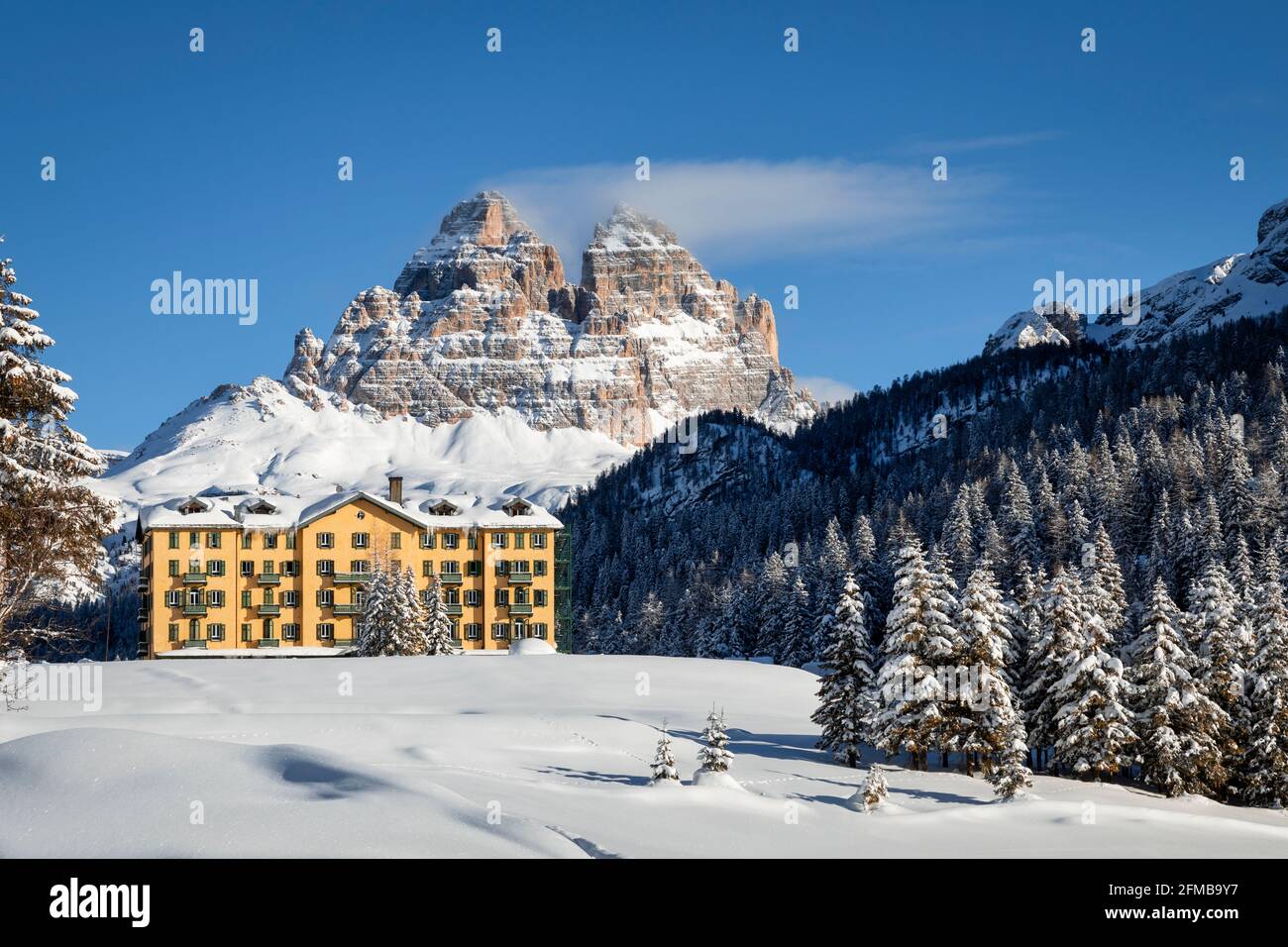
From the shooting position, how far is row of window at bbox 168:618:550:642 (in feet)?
274

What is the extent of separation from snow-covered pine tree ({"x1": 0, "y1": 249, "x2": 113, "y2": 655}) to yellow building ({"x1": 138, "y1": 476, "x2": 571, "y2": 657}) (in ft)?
172

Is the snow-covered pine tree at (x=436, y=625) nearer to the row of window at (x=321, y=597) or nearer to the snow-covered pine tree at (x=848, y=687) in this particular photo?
the row of window at (x=321, y=597)

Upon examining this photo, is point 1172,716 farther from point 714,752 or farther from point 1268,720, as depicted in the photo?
point 714,752

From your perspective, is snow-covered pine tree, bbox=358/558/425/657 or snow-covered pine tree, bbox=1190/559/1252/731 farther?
snow-covered pine tree, bbox=358/558/425/657

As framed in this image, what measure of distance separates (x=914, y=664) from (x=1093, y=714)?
691cm

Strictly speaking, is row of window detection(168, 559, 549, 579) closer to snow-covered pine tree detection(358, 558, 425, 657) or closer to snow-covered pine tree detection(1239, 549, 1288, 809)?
snow-covered pine tree detection(358, 558, 425, 657)

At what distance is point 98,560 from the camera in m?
33.9

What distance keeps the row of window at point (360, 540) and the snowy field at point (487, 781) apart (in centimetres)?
1905

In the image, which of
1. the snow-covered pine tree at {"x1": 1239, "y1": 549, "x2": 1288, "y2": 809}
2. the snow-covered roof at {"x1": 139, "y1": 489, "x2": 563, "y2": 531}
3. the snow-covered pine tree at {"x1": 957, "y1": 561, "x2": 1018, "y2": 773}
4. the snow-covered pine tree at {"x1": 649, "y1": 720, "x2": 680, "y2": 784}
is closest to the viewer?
the snow-covered pine tree at {"x1": 649, "y1": 720, "x2": 680, "y2": 784}

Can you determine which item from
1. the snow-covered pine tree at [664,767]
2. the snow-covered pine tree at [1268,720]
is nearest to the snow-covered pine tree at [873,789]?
the snow-covered pine tree at [664,767]

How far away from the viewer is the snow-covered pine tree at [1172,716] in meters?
46.2

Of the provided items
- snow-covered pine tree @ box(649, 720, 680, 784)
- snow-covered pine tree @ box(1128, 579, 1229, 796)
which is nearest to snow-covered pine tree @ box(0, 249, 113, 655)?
snow-covered pine tree @ box(649, 720, 680, 784)

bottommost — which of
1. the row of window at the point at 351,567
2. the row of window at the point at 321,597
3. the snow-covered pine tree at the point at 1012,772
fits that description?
the snow-covered pine tree at the point at 1012,772
